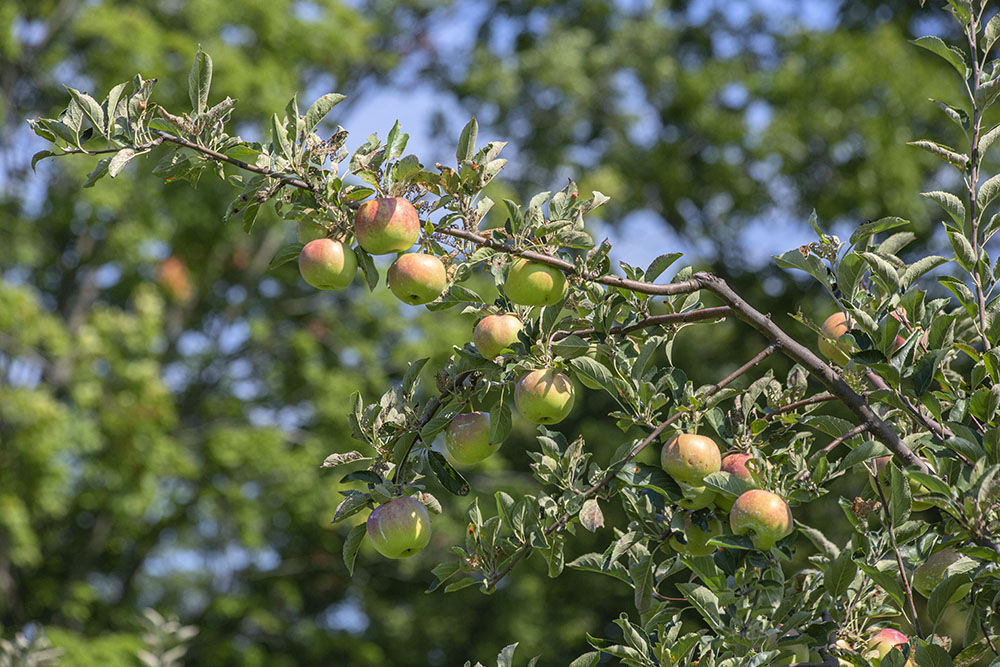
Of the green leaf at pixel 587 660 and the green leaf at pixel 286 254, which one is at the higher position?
the green leaf at pixel 286 254

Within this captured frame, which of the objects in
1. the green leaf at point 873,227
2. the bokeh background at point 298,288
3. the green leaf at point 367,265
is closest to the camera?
the green leaf at point 873,227

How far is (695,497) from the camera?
1563mm

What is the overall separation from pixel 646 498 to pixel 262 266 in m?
7.84

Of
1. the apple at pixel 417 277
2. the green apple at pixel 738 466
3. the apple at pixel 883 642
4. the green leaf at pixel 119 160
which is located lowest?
the apple at pixel 883 642

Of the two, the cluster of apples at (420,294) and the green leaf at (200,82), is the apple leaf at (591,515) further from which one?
the green leaf at (200,82)

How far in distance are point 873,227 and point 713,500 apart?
47cm

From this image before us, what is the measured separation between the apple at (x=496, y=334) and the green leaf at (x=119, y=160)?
1.87 feet

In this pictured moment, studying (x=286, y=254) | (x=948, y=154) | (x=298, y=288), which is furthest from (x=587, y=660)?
(x=298, y=288)

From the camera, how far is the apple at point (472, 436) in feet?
5.34

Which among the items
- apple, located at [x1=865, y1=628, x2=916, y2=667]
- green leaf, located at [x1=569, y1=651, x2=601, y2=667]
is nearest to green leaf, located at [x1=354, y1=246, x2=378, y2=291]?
green leaf, located at [x1=569, y1=651, x2=601, y2=667]

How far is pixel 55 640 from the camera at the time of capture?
21.2 feet

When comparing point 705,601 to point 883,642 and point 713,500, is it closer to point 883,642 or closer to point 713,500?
point 713,500

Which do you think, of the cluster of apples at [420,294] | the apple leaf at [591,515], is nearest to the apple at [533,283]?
the cluster of apples at [420,294]

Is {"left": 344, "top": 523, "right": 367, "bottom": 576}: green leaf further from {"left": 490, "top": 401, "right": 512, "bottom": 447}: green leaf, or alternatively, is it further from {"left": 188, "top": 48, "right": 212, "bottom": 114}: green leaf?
{"left": 188, "top": 48, "right": 212, "bottom": 114}: green leaf
